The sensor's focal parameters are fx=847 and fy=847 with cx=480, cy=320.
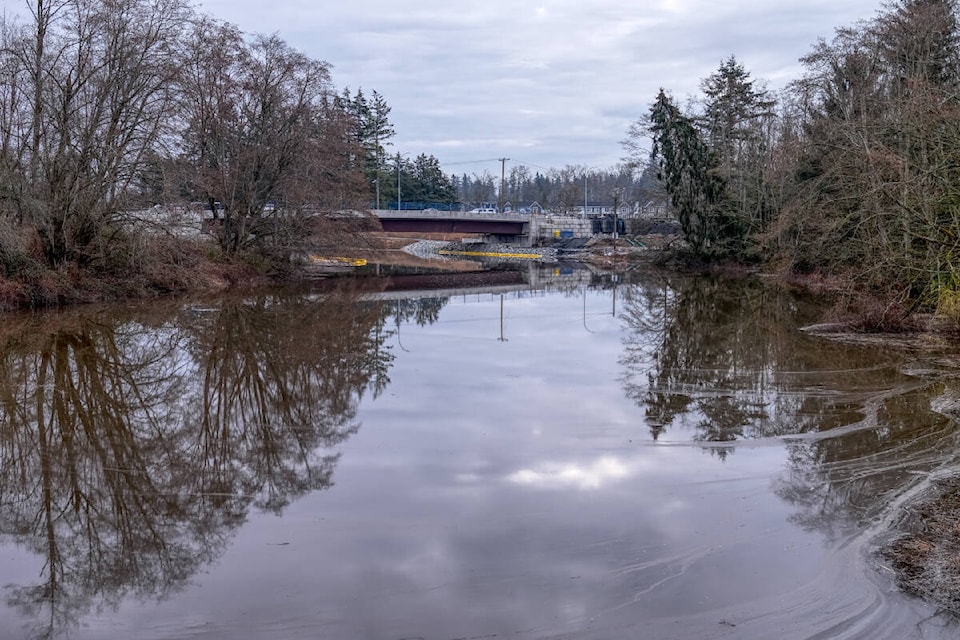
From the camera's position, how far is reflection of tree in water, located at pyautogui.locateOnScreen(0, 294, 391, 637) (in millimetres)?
7129

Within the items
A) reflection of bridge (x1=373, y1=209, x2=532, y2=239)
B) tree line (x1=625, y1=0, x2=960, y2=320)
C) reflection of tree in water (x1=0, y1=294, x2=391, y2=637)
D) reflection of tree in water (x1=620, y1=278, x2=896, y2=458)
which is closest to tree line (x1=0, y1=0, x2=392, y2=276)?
reflection of tree in water (x1=0, y1=294, x2=391, y2=637)

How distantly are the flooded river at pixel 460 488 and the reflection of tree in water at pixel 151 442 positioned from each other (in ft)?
0.14

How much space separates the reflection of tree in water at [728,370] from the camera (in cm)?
1196

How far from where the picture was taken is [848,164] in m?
23.1

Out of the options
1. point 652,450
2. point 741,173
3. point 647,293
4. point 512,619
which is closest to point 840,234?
point 647,293

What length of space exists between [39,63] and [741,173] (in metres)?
37.8

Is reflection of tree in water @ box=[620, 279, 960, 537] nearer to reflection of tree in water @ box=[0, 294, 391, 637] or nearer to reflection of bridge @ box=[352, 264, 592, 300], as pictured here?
reflection of tree in water @ box=[0, 294, 391, 637]

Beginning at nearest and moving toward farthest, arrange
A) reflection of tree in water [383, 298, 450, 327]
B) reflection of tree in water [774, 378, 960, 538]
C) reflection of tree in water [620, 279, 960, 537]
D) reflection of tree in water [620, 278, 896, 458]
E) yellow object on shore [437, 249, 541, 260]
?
reflection of tree in water [774, 378, 960, 538] → reflection of tree in water [620, 279, 960, 537] → reflection of tree in water [620, 278, 896, 458] → reflection of tree in water [383, 298, 450, 327] → yellow object on shore [437, 249, 541, 260]

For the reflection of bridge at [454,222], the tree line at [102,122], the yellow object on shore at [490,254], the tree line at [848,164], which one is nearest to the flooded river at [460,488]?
→ the tree line at [848,164]

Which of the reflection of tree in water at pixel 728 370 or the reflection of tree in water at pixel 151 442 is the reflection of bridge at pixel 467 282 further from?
the reflection of tree in water at pixel 151 442

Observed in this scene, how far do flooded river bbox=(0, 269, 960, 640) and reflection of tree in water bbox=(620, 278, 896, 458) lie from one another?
9 centimetres

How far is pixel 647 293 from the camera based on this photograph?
116ft

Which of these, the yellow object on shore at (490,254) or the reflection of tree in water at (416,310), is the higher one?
the yellow object on shore at (490,254)

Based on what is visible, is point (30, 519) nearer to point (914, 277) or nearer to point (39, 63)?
point (914, 277)
